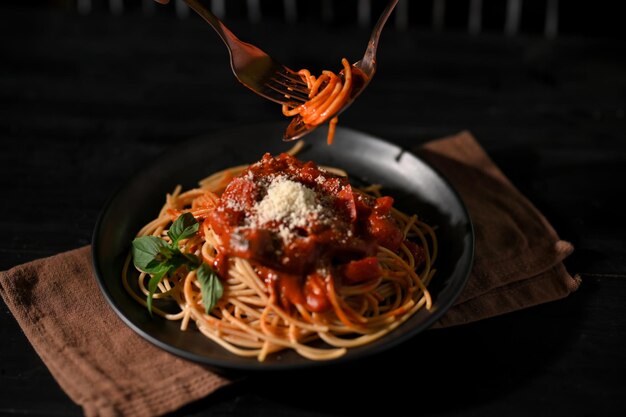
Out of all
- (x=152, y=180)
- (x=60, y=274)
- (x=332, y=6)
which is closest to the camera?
(x=60, y=274)

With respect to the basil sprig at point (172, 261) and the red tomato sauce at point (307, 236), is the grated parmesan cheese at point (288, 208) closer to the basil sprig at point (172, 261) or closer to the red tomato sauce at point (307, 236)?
the red tomato sauce at point (307, 236)

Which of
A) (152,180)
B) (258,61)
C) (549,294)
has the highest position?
(258,61)

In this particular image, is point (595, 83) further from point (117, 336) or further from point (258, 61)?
point (117, 336)

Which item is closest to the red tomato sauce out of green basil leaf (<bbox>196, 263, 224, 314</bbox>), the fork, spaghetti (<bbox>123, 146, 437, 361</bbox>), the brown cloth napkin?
spaghetti (<bbox>123, 146, 437, 361</bbox>)

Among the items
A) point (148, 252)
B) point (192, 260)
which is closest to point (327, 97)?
point (192, 260)

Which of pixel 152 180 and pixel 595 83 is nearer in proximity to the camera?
pixel 152 180

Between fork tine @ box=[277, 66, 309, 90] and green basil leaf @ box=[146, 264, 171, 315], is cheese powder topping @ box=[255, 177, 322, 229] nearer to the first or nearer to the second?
green basil leaf @ box=[146, 264, 171, 315]

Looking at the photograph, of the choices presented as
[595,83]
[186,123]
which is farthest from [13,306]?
[595,83]
